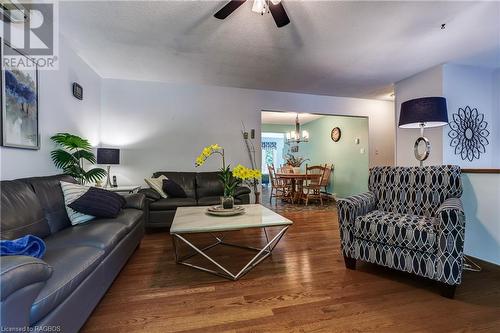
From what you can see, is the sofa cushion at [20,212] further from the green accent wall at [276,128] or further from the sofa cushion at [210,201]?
the green accent wall at [276,128]

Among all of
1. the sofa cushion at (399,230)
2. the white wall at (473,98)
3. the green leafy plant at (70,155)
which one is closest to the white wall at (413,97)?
the white wall at (473,98)

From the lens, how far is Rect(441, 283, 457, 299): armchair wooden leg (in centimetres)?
159

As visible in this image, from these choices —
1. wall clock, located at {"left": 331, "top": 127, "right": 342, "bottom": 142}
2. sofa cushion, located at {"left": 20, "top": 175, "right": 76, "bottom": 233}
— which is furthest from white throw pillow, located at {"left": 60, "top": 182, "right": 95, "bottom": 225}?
wall clock, located at {"left": 331, "top": 127, "right": 342, "bottom": 142}

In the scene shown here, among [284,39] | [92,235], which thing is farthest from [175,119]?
[92,235]

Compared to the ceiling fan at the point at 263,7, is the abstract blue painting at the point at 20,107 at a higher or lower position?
lower

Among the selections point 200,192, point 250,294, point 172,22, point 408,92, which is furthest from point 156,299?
point 408,92

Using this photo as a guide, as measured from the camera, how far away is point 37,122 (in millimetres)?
2191

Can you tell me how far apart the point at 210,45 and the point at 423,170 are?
8.87ft

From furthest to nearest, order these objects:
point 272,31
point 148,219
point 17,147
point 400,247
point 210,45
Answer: point 148,219 → point 210,45 → point 272,31 → point 17,147 → point 400,247

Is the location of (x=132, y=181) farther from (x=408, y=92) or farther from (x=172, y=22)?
(x=408, y=92)

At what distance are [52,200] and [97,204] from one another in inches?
12.1

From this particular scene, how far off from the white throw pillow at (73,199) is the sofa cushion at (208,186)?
189cm

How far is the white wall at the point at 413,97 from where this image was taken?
11.0 feet

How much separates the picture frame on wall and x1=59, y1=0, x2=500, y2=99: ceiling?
→ 692 millimetres
